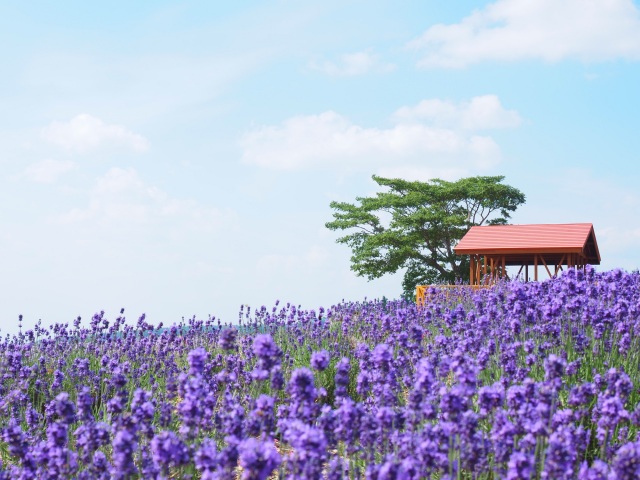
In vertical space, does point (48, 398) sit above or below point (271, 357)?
below

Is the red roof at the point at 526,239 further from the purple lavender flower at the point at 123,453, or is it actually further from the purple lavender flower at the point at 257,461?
the purple lavender flower at the point at 257,461

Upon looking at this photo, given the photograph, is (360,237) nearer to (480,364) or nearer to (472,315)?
(472,315)

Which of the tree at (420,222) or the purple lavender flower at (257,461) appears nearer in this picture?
the purple lavender flower at (257,461)

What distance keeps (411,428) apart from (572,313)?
3.73 metres

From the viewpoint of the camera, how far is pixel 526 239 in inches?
1017

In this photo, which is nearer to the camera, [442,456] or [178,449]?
[178,449]

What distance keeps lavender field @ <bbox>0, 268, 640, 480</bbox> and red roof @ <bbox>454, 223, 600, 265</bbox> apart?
16.0 metres

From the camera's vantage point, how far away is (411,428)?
3.52 metres

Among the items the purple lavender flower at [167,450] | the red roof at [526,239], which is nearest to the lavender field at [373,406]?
the purple lavender flower at [167,450]

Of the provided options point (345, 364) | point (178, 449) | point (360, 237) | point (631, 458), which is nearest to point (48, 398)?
point (345, 364)

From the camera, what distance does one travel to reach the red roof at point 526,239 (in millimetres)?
25078

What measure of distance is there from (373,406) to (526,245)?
21.2 meters

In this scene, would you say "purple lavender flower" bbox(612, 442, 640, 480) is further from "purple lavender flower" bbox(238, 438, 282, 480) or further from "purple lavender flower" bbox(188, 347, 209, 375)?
"purple lavender flower" bbox(188, 347, 209, 375)

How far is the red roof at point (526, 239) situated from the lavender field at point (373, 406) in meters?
16.0
